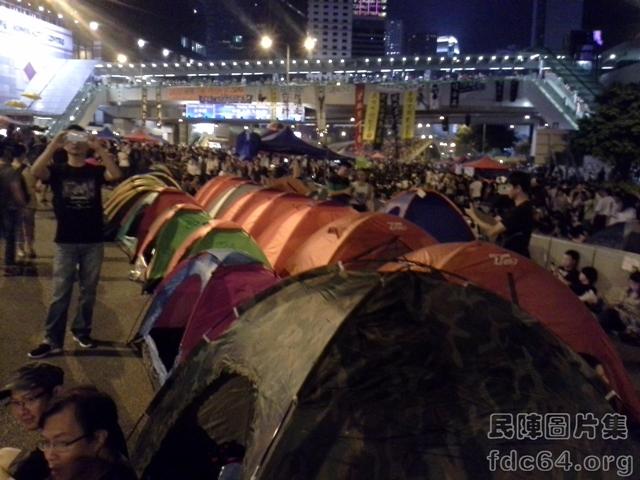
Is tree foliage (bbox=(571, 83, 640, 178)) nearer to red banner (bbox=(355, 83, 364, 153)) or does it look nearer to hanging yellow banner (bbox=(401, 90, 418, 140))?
hanging yellow banner (bbox=(401, 90, 418, 140))

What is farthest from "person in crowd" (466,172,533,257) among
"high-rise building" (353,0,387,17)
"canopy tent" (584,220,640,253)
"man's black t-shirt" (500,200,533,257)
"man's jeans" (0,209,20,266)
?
"high-rise building" (353,0,387,17)

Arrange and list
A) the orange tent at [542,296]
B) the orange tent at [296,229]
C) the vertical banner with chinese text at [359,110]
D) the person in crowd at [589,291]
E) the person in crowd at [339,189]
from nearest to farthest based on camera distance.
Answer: the orange tent at [542,296] → the person in crowd at [589,291] → the orange tent at [296,229] → the person in crowd at [339,189] → the vertical banner with chinese text at [359,110]

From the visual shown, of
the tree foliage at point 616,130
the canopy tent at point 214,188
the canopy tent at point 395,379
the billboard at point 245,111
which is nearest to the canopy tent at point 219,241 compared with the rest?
the canopy tent at point 395,379

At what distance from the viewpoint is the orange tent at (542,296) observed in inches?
187

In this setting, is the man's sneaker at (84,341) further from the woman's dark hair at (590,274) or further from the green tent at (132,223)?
the woman's dark hair at (590,274)

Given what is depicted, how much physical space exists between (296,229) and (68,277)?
3.42 m

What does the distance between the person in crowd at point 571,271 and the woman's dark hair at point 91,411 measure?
6.53 metres

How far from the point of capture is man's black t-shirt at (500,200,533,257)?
23.0 ft

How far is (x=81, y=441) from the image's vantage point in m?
2.36

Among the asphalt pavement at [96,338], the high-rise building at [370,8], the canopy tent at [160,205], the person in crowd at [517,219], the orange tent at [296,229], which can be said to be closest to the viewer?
the asphalt pavement at [96,338]

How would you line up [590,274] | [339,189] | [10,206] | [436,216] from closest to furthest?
→ [590,274] < [10,206] < [436,216] < [339,189]

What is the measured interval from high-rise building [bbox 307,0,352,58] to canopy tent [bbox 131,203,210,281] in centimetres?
15418

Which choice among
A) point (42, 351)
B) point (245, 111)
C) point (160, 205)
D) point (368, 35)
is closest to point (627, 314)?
point (42, 351)

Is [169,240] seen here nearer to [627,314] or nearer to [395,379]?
[627,314]
